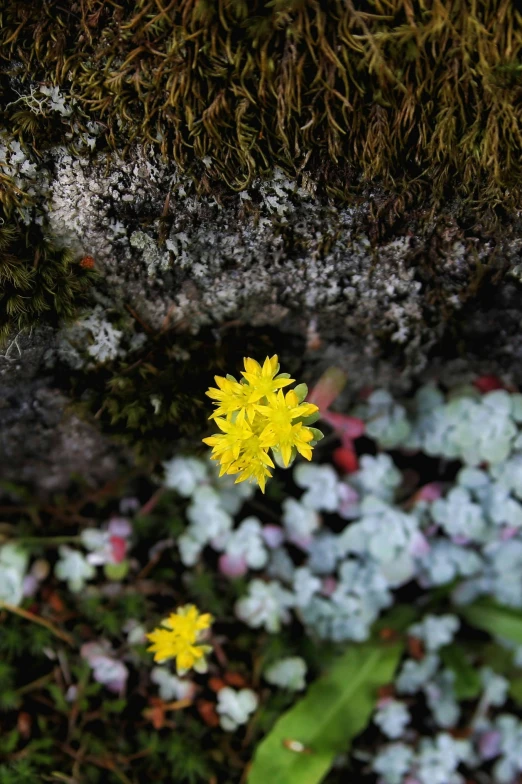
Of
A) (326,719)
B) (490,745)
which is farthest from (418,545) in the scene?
(490,745)

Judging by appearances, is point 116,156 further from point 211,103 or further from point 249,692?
point 249,692

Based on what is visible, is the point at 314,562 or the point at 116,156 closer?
the point at 116,156

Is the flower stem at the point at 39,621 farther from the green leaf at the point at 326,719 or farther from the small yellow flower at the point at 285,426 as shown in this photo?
the small yellow flower at the point at 285,426

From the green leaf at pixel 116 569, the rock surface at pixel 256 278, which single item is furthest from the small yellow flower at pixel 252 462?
the green leaf at pixel 116 569

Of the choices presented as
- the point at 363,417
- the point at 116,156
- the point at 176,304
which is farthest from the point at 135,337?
the point at 363,417

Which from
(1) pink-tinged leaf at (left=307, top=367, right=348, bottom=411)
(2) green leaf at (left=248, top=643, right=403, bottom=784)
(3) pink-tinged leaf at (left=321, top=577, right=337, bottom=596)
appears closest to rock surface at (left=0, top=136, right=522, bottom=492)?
(1) pink-tinged leaf at (left=307, top=367, right=348, bottom=411)

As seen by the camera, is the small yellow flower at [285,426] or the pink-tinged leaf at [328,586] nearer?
the small yellow flower at [285,426]
